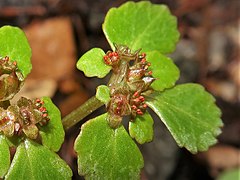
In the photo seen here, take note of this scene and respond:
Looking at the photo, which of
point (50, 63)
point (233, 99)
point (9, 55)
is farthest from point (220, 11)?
point (9, 55)

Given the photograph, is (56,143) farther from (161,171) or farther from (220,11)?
(220,11)

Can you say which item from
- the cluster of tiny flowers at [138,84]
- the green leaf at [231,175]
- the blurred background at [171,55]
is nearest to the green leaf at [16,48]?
the cluster of tiny flowers at [138,84]

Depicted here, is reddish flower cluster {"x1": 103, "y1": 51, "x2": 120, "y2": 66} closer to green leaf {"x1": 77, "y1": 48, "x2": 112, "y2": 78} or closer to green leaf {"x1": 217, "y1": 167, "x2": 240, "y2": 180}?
green leaf {"x1": 77, "y1": 48, "x2": 112, "y2": 78}

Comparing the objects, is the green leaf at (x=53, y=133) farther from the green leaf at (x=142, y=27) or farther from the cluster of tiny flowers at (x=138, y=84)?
the green leaf at (x=142, y=27)

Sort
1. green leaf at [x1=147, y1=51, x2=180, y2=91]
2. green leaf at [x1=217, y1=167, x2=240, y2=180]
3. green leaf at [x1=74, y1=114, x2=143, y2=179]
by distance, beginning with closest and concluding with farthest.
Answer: green leaf at [x1=74, y1=114, x2=143, y2=179] → green leaf at [x1=147, y1=51, x2=180, y2=91] → green leaf at [x1=217, y1=167, x2=240, y2=180]

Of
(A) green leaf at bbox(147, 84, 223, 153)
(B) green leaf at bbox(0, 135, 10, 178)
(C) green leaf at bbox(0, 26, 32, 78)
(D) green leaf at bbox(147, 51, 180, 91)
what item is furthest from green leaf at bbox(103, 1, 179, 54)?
(B) green leaf at bbox(0, 135, 10, 178)

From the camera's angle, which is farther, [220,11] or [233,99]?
[220,11]
